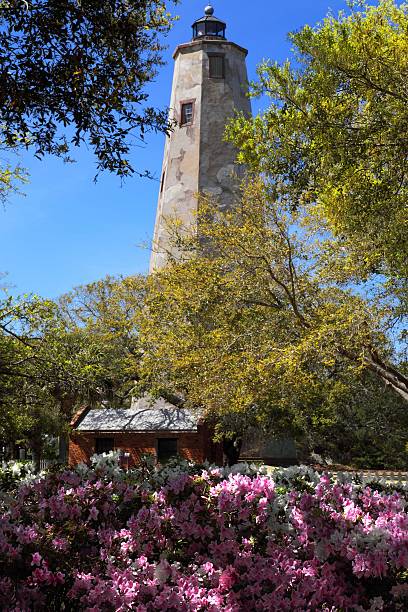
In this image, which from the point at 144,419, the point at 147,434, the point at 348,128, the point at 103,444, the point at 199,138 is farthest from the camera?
the point at 199,138

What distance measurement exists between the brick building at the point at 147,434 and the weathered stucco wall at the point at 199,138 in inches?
290

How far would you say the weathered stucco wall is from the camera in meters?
31.2

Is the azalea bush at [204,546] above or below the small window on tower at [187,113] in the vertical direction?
below

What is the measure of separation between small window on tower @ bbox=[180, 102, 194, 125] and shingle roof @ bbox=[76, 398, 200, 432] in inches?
581

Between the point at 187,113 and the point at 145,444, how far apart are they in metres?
17.5

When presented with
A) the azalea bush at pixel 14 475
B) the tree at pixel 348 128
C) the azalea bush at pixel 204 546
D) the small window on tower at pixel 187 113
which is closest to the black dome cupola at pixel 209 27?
the small window on tower at pixel 187 113

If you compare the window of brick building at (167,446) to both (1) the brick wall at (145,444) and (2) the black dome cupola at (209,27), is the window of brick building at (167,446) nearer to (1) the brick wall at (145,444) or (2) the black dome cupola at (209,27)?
(1) the brick wall at (145,444)

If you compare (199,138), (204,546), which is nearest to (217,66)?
(199,138)

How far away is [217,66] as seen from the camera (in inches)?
1324

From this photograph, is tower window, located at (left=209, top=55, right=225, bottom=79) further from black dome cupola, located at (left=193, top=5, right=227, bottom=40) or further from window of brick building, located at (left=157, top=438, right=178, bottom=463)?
window of brick building, located at (left=157, top=438, right=178, bottom=463)

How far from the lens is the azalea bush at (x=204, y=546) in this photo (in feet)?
18.8

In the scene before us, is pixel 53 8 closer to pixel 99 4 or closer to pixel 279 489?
pixel 99 4

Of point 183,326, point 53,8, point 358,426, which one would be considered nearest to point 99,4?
point 53,8

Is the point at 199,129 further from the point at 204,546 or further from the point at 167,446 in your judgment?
the point at 204,546
